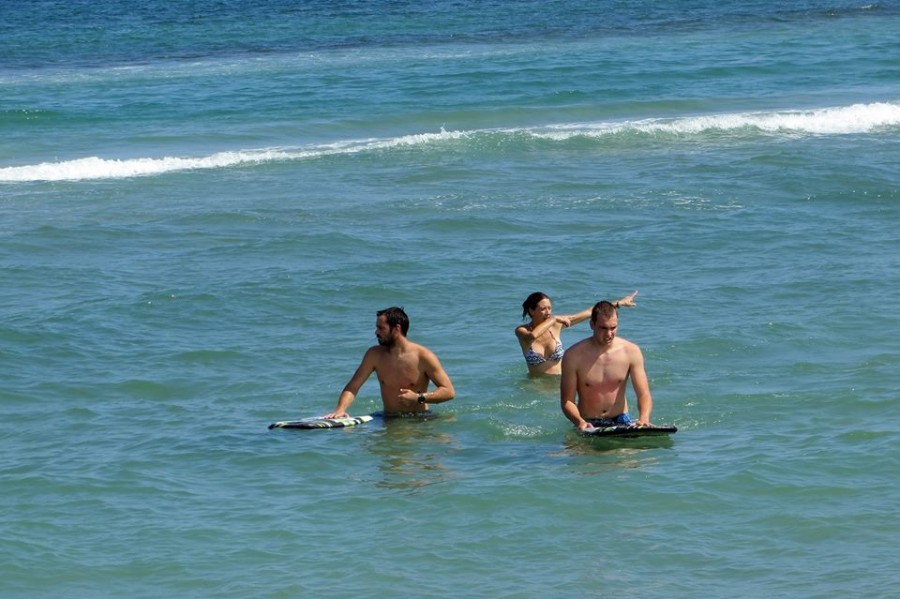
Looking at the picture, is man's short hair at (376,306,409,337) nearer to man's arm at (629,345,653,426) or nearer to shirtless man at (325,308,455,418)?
shirtless man at (325,308,455,418)

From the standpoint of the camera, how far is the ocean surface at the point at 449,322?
879 cm

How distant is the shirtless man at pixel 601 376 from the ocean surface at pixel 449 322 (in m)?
0.30

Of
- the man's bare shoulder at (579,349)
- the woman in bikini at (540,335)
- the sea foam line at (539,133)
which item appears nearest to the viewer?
the man's bare shoulder at (579,349)

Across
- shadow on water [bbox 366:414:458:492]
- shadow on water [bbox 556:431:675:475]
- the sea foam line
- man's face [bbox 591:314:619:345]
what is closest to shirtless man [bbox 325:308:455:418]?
shadow on water [bbox 366:414:458:492]

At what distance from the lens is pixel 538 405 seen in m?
11.6

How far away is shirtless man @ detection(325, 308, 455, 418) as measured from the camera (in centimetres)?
1084

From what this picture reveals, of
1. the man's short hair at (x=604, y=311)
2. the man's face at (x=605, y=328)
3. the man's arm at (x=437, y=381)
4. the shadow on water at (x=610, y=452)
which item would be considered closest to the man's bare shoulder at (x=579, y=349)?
the man's face at (x=605, y=328)

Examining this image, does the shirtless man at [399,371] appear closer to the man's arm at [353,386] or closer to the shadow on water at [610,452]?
the man's arm at [353,386]

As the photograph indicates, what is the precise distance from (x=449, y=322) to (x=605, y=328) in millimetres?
4043

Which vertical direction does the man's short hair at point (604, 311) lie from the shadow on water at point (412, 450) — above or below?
above

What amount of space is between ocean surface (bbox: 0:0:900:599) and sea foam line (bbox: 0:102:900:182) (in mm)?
108

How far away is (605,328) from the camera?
398 inches

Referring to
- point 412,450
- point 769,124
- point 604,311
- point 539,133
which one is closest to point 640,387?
point 604,311

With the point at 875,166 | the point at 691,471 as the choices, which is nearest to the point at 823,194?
the point at 875,166
